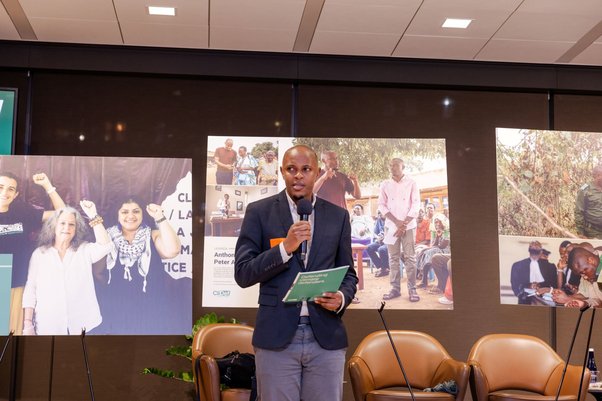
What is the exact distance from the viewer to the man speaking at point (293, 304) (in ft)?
9.23

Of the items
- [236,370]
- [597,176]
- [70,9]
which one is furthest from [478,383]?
[70,9]

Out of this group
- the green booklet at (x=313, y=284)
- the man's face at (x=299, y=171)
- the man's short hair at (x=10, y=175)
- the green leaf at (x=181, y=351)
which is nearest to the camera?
the green booklet at (x=313, y=284)

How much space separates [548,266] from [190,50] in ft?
12.2

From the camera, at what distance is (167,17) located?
5.82 meters

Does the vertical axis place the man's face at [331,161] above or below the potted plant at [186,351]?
above

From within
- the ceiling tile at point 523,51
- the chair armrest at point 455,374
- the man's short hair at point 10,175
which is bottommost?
the chair armrest at point 455,374

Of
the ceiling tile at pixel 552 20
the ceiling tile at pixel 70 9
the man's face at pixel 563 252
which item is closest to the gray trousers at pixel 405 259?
the man's face at pixel 563 252

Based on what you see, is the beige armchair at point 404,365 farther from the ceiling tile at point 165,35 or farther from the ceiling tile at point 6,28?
the ceiling tile at point 6,28

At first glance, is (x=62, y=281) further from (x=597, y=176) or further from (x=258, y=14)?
(x=597, y=176)

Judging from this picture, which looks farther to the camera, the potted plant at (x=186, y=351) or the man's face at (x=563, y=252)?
the man's face at (x=563, y=252)

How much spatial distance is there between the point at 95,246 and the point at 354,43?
287cm

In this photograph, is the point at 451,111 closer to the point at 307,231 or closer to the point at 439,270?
the point at 439,270

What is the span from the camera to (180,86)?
6812 millimetres

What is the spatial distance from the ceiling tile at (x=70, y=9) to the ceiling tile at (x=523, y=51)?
3.30m
